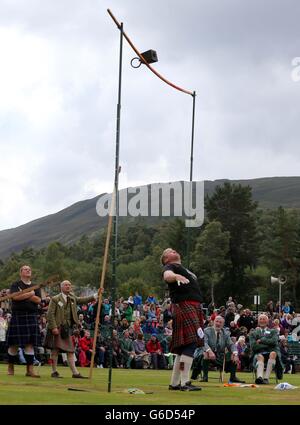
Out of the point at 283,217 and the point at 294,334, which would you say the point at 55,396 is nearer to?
the point at 294,334

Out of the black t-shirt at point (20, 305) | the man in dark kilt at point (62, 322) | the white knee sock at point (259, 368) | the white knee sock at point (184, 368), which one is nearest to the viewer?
the white knee sock at point (184, 368)

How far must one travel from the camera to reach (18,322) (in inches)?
608

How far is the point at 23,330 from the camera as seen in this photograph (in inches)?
607

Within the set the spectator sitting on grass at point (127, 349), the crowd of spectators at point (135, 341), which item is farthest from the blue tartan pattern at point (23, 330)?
the spectator sitting on grass at point (127, 349)

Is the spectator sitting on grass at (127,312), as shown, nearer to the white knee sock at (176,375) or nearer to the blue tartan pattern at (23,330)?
the blue tartan pattern at (23,330)

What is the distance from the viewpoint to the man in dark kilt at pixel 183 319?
12.3 meters

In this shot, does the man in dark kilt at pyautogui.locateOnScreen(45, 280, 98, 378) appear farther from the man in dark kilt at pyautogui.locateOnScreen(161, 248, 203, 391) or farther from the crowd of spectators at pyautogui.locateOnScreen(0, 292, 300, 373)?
the crowd of spectators at pyautogui.locateOnScreen(0, 292, 300, 373)

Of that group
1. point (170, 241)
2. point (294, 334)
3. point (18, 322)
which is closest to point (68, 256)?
point (170, 241)

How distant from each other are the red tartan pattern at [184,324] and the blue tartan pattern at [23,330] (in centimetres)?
372

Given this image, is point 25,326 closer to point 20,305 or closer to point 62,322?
point 20,305

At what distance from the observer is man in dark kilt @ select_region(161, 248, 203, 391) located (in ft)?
40.4

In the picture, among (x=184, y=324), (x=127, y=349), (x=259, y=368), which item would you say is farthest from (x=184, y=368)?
(x=127, y=349)

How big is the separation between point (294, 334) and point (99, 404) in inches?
924

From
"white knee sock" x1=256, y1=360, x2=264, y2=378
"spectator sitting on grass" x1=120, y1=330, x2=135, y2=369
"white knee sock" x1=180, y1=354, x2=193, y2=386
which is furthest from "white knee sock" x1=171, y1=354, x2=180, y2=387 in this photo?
"spectator sitting on grass" x1=120, y1=330, x2=135, y2=369
